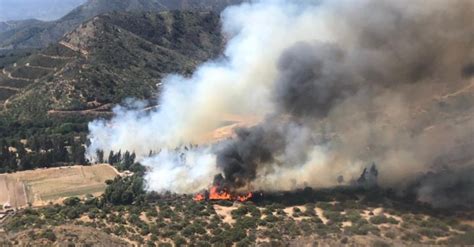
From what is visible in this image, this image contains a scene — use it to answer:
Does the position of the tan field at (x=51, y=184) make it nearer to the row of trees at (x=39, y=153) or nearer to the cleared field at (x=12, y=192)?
the cleared field at (x=12, y=192)

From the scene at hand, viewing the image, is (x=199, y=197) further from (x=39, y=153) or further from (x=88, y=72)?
(x=88, y=72)

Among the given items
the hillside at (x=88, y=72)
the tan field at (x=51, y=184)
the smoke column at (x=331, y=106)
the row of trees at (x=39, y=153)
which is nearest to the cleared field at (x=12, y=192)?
the tan field at (x=51, y=184)

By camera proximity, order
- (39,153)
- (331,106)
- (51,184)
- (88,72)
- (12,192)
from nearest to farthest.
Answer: (331,106) < (12,192) < (51,184) < (39,153) < (88,72)

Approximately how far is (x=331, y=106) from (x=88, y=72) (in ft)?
312

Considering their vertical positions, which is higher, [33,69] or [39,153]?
[33,69]

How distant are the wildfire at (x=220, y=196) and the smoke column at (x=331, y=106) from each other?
117 cm

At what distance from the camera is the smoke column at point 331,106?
199 feet

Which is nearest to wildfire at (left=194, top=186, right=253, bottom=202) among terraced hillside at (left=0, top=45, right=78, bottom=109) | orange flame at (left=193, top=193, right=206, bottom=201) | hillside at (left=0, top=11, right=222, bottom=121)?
orange flame at (left=193, top=193, right=206, bottom=201)

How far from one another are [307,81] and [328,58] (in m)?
3.23

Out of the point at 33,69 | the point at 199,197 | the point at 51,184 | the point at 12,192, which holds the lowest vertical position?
the point at 199,197

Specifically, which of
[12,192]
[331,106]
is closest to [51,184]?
[12,192]

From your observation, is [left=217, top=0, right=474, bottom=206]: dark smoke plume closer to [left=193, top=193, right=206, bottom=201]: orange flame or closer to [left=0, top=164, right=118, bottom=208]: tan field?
[left=193, top=193, right=206, bottom=201]: orange flame

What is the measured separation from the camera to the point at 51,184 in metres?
83.8

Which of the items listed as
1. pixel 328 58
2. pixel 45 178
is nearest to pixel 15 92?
pixel 45 178
